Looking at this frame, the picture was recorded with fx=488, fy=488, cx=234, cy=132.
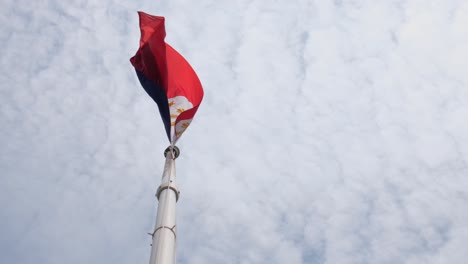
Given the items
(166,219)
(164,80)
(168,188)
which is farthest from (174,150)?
(166,219)

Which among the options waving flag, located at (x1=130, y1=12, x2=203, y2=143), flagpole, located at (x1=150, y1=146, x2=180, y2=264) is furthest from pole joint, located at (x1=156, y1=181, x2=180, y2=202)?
waving flag, located at (x1=130, y1=12, x2=203, y2=143)

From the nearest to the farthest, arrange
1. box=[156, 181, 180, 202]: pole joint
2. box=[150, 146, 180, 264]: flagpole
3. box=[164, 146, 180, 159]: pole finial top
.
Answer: box=[150, 146, 180, 264]: flagpole
box=[156, 181, 180, 202]: pole joint
box=[164, 146, 180, 159]: pole finial top

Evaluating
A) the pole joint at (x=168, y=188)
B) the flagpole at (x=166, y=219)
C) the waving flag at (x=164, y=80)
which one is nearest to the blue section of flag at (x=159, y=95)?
the waving flag at (x=164, y=80)

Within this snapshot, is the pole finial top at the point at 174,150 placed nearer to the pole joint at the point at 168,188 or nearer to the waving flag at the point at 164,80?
the waving flag at the point at 164,80

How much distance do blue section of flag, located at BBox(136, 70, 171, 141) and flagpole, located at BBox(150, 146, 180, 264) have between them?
4.44 feet

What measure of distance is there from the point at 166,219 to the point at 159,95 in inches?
209

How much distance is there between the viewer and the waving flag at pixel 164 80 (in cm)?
1413

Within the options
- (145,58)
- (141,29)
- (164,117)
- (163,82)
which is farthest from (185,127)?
(141,29)

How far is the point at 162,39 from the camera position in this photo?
14.9 meters

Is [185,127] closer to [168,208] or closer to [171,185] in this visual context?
[171,185]

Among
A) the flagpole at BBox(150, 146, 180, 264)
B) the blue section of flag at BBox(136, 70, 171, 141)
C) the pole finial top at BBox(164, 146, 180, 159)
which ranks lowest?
the flagpole at BBox(150, 146, 180, 264)

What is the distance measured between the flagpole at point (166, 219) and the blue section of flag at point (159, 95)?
53.2 inches

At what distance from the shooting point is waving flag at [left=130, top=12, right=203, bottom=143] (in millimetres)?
14133

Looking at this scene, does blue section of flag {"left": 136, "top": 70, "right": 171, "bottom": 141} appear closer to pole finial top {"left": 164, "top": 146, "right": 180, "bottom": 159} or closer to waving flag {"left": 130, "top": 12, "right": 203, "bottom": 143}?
waving flag {"left": 130, "top": 12, "right": 203, "bottom": 143}
